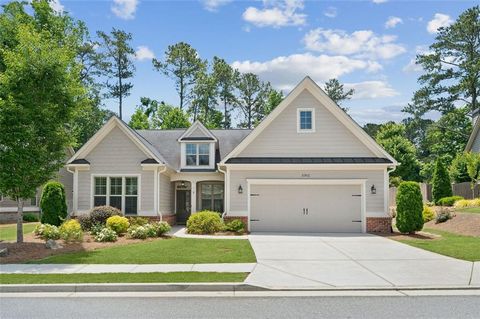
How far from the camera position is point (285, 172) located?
21.3m

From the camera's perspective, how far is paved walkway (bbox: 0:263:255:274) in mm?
11133

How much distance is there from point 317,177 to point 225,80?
34688 millimetres

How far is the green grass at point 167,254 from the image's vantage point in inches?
496

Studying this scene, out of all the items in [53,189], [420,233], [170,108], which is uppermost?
[170,108]

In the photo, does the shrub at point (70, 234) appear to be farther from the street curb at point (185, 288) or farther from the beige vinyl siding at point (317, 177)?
the street curb at point (185, 288)

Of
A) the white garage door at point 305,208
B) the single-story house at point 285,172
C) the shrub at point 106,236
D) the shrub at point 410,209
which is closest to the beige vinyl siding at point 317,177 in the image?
the single-story house at point 285,172

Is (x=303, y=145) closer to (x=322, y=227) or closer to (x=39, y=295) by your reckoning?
(x=322, y=227)

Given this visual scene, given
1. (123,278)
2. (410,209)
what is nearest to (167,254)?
(123,278)

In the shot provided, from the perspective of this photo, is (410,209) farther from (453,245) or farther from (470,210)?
(470,210)

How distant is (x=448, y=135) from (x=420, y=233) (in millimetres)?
28753

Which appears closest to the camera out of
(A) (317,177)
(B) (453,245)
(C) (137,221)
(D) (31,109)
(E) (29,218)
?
(D) (31,109)

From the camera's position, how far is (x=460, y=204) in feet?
81.7

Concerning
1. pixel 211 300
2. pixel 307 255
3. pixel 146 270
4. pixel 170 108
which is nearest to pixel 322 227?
pixel 307 255

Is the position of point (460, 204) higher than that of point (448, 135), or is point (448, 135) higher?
point (448, 135)
